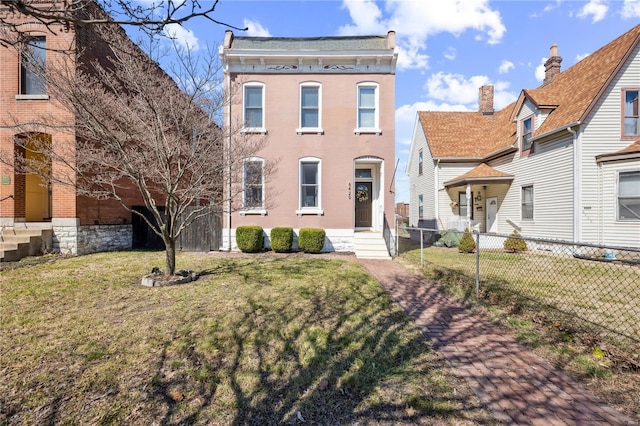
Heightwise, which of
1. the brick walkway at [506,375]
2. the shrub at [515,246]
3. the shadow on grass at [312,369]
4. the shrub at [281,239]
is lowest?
the brick walkway at [506,375]

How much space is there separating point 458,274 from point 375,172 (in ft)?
18.9

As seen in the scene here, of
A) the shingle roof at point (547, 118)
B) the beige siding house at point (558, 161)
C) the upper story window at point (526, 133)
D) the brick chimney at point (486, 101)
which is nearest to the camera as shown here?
the beige siding house at point (558, 161)

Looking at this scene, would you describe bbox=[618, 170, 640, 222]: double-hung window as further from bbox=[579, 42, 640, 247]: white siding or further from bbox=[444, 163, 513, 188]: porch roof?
bbox=[444, 163, 513, 188]: porch roof

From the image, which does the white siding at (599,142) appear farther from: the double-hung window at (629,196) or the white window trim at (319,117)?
the white window trim at (319,117)

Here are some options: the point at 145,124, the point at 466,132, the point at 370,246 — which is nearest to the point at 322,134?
the point at 370,246

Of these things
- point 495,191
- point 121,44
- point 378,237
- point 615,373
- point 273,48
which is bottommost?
point 615,373

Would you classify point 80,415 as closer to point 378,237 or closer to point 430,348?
point 430,348

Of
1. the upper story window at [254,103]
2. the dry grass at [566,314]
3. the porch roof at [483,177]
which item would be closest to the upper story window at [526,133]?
the porch roof at [483,177]

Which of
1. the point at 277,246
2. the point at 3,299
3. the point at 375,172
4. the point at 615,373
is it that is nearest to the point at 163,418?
the point at 615,373

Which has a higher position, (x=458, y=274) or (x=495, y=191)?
(x=495, y=191)

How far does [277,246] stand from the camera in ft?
35.9

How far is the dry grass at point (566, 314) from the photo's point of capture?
3.07m

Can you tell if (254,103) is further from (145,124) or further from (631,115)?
(631,115)

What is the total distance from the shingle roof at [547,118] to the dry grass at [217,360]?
1162 centimetres
